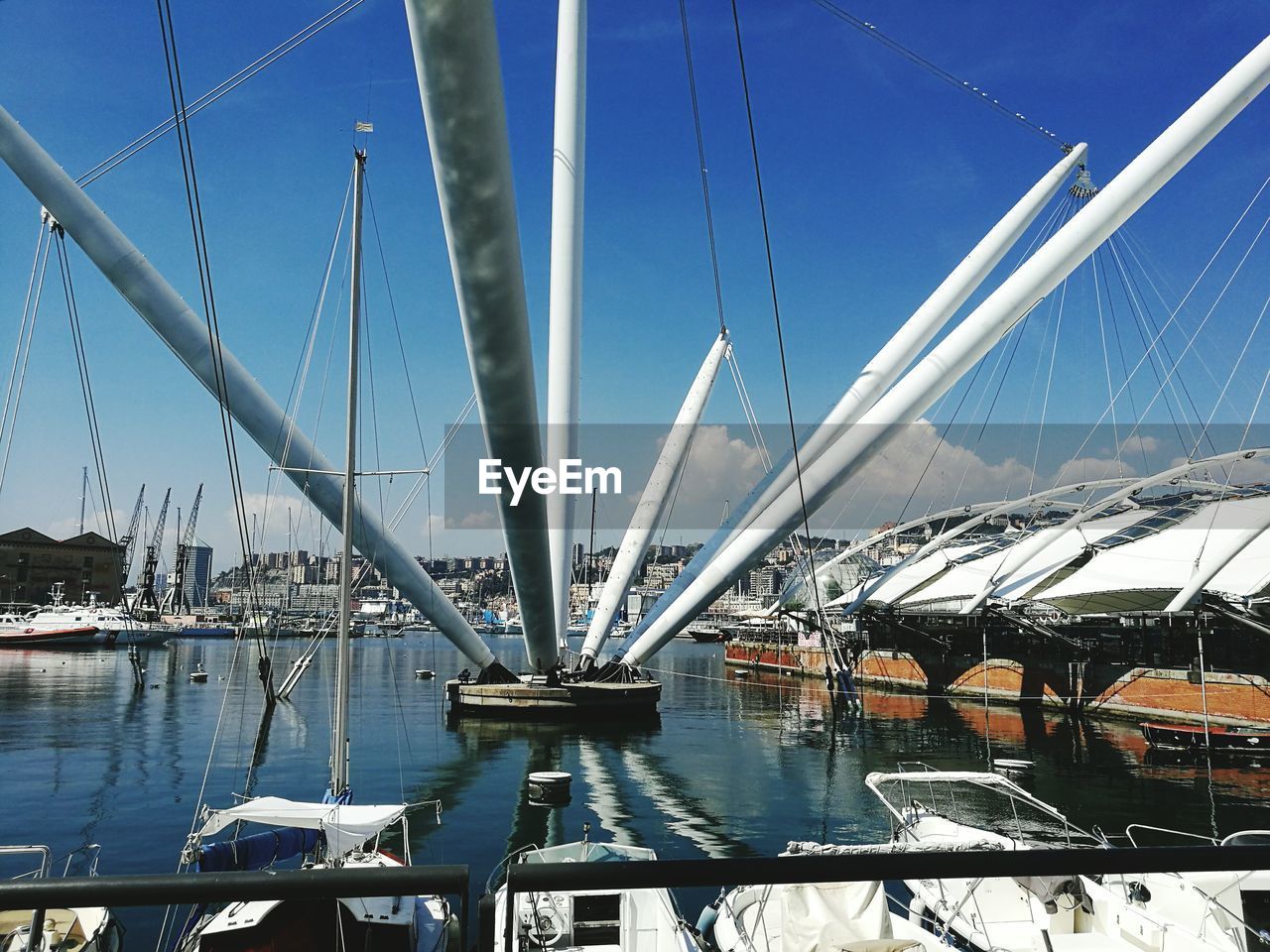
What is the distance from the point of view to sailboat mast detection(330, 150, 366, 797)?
14.6m

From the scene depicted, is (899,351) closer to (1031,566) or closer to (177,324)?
(177,324)

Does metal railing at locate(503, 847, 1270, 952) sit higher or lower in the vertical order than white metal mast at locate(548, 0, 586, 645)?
lower

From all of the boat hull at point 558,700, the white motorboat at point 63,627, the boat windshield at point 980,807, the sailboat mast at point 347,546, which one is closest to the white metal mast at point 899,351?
the boat hull at point 558,700

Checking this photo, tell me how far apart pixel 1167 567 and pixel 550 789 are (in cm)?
2840

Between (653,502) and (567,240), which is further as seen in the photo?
(653,502)

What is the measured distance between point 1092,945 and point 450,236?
9.69 metres

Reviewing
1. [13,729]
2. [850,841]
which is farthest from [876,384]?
[13,729]

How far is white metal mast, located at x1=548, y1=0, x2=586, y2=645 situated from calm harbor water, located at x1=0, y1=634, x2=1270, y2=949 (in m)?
6.87

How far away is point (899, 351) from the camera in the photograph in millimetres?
25500

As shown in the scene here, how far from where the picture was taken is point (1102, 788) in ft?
77.0

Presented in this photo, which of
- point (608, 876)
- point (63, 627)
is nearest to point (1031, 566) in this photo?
point (608, 876)

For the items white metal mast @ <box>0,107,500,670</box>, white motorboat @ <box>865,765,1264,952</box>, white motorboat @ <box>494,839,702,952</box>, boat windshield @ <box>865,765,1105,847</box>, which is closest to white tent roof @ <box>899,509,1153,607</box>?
boat windshield @ <box>865,765,1105,847</box>

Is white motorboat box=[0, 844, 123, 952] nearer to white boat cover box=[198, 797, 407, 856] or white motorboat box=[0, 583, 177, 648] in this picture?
white boat cover box=[198, 797, 407, 856]

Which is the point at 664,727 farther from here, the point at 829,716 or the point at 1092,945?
the point at 1092,945
